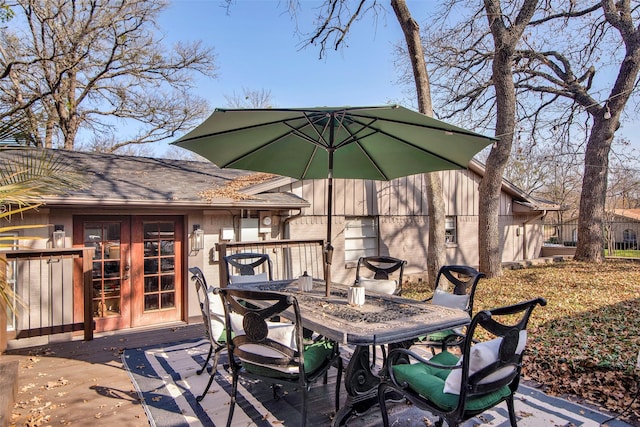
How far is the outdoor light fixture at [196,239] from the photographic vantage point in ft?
21.2

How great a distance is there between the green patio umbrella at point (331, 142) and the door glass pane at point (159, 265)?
8.28ft

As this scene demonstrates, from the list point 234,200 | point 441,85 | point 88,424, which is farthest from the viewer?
point 441,85

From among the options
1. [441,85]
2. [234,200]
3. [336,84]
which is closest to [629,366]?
[234,200]

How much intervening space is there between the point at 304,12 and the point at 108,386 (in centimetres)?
959

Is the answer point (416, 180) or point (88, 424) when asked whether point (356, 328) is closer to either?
point (88, 424)

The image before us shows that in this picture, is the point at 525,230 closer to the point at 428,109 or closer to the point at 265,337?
the point at 428,109

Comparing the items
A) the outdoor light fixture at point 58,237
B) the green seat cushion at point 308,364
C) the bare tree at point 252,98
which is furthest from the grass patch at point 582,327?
the bare tree at point 252,98

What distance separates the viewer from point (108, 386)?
12.3 ft

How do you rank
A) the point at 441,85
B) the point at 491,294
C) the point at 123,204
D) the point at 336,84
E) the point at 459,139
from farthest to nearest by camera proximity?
the point at 336,84 < the point at 441,85 < the point at 491,294 < the point at 123,204 < the point at 459,139

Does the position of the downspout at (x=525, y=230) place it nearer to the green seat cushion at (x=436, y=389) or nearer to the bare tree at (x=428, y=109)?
the bare tree at (x=428, y=109)

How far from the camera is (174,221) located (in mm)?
6527

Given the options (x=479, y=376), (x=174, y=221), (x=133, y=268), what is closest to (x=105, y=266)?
(x=133, y=268)

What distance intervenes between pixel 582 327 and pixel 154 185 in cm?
680

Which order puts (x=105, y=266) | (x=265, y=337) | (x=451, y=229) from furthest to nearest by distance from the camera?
(x=451, y=229)
(x=105, y=266)
(x=265, y=337)
